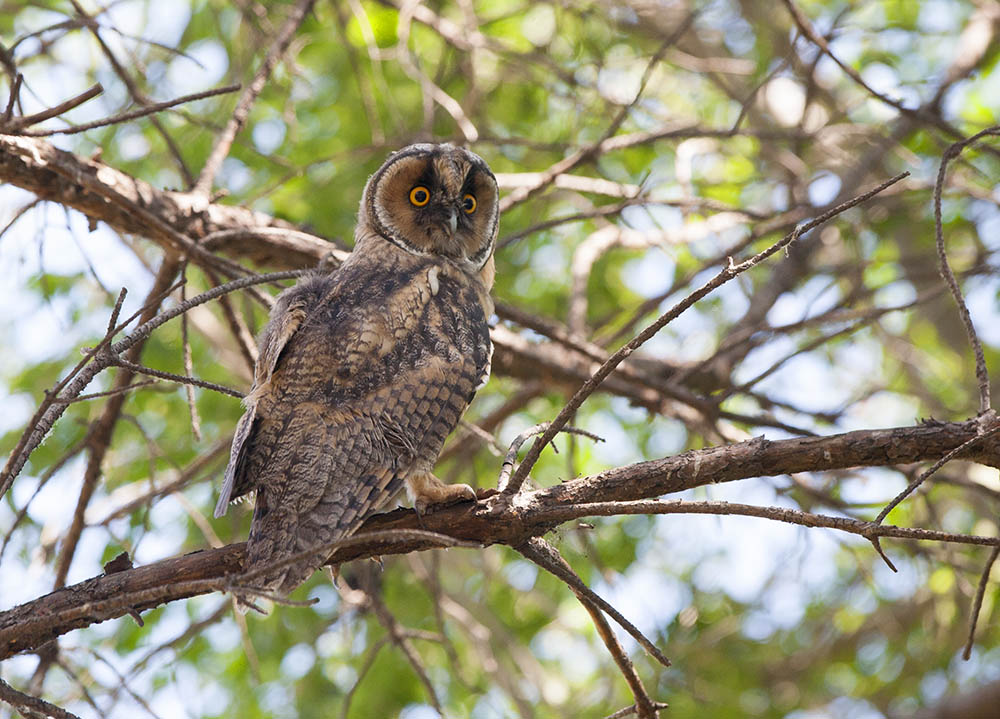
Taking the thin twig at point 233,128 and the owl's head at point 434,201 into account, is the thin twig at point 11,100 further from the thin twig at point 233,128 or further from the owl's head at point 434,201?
the owl's head at point 434,201

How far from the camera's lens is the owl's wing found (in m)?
2.66

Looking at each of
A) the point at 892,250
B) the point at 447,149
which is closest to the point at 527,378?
the point at 447,149

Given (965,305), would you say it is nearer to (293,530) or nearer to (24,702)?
(293,530)

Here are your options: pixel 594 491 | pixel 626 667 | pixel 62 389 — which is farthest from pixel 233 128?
pixel 626 667

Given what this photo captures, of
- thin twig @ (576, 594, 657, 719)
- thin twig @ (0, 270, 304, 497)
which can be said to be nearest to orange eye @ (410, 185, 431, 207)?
thin twig @ (0, 270, 304, 497)

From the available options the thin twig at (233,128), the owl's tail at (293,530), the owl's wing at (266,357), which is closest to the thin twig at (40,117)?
the owl's wing at (266,357)

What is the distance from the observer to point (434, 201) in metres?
3.52

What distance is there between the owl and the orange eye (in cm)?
5

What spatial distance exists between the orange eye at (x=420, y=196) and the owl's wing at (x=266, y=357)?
0.53 metres

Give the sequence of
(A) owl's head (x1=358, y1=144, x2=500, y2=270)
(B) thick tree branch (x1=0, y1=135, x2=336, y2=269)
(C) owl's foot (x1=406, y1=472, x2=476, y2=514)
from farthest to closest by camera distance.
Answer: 1. (A) owl's head (x1=358, y1=144, x2=500, y2=270)
2. (B) thick tree branch (x1=0, y1=135, x2=336, y2=269)
3. (C) owl's foot (x1=406, y1=472, x2=476, y2=514)

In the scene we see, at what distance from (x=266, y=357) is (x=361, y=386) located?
0.35 metres

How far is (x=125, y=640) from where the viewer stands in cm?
504

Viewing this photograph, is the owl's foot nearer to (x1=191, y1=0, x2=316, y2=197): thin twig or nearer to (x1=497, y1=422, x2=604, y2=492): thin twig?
(x1=497, y1=422, x2=604, y2=492): thin twig

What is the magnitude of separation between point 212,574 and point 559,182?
2.91 m
